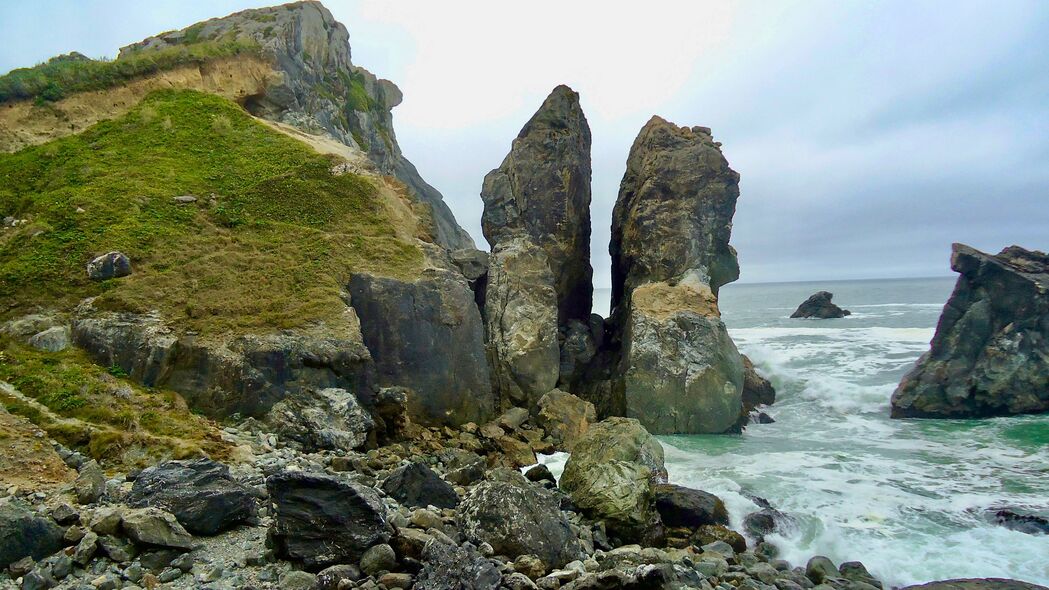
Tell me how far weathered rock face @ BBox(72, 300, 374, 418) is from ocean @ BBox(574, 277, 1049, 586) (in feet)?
26.0

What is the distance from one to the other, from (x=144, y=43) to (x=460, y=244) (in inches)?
1197

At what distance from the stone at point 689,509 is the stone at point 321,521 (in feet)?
24.6

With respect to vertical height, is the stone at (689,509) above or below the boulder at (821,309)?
below

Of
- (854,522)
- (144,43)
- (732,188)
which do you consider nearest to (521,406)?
(854,522)

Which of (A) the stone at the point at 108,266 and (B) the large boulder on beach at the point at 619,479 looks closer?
(B) the large boulder on beach at the point at 619,479

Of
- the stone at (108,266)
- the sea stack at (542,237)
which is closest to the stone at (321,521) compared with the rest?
the stone at (108,266)

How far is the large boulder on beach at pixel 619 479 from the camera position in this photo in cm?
1222

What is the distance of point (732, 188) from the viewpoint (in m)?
30.2

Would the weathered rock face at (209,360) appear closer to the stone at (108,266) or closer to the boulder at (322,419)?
the boulder at (322,419)

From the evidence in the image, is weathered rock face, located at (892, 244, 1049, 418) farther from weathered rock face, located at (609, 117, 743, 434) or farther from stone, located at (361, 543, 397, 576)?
stone, located at (361, 543, 397, 576)

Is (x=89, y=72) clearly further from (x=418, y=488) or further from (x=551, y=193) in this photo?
(x=418, y=488)

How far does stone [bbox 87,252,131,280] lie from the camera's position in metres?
15.2

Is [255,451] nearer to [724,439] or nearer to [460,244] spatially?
[724,439]

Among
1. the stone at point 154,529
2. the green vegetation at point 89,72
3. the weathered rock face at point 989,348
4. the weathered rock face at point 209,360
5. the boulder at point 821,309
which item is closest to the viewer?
the stone at point 154,529
